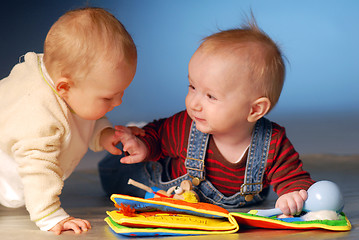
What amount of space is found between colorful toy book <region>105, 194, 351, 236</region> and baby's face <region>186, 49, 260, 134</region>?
307 mm

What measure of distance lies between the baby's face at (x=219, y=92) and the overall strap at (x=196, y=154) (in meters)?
0.09

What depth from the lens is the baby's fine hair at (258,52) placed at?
166 cm

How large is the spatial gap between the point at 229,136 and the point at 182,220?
43 centimetres

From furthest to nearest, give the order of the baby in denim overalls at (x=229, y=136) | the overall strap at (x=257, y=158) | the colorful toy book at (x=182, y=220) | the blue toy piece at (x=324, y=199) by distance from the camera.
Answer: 1. the overall strap at (x=257, y=158)
2. the baby in denim overalls at (x=229, y=136)
3. the blue toy piece at (x=324, y=199)
4. the colorful toy book at (x=182, y=220)

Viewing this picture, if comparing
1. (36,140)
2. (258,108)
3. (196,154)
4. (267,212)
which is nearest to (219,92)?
(258,108)

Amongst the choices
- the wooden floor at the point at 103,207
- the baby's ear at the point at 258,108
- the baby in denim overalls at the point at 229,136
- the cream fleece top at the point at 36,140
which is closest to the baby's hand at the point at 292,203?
the baby in denim overalls at the point at 229,136

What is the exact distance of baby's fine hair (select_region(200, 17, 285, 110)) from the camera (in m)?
1.66

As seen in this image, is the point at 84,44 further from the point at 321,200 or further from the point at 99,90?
the point at 321,200

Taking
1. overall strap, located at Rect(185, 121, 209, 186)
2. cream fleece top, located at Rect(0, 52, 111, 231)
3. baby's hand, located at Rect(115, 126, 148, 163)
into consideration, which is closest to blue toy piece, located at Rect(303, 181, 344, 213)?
overall strap, located at Rect(185, 121, 209, 186)

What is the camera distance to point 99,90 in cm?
162

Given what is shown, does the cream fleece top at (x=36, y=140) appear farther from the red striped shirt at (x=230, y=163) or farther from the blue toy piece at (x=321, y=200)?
the blue toy piece at (x=321, y=200)

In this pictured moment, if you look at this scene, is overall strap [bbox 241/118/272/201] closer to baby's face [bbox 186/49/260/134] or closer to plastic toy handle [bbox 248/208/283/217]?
baby's face [bbox 186/49/260/134]

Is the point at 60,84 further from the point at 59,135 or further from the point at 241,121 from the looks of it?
the point at 241,121

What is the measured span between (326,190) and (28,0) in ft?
6.95
